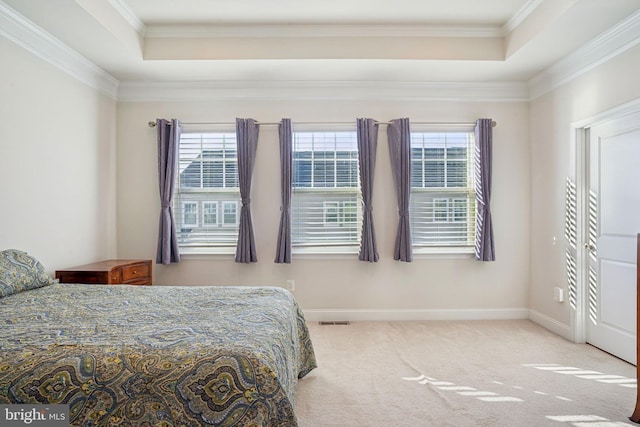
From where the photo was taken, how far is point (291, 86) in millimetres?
4281

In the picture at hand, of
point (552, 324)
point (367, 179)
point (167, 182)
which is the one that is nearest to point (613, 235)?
point (552, 324)

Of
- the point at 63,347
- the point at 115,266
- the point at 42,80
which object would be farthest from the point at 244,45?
the point at 63,347

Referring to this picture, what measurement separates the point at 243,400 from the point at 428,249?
338 centimetres

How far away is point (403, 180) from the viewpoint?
166 inches

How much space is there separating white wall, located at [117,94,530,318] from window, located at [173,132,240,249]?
212 mm

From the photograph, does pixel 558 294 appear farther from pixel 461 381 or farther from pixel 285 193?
pixel 285 193

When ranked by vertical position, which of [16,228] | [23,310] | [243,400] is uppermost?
[16,228]

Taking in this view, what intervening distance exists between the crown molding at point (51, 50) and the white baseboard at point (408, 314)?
320cm

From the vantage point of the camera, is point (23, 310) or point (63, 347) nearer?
point (63, 347)

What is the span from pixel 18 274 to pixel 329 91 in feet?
10.5

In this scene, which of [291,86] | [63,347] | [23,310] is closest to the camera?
[63,347]

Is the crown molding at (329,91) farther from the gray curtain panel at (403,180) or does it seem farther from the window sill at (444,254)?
the window sill at (444,254)

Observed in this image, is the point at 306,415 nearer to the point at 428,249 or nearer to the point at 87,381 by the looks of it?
the point at 87,381

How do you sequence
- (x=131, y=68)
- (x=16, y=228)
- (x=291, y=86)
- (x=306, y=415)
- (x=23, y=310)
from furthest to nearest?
A: (x=291, y=86) → (x=131, y=68) → (x=16, y=228) → (x=306, y=415) → (x=23, y=310)
